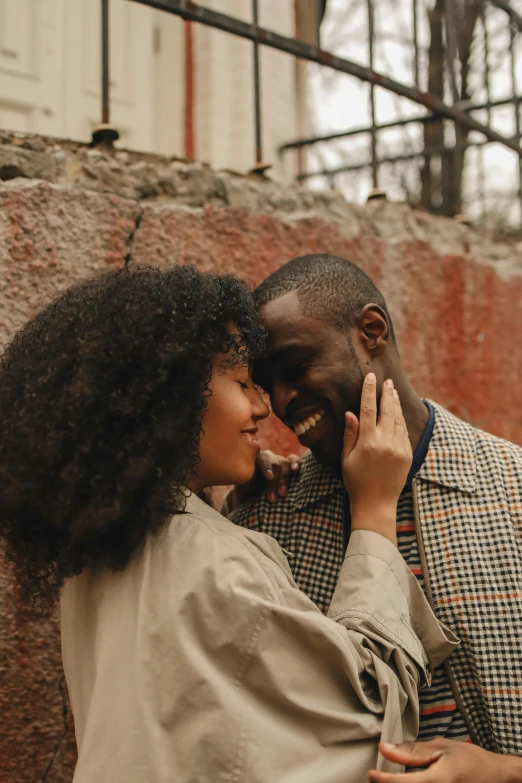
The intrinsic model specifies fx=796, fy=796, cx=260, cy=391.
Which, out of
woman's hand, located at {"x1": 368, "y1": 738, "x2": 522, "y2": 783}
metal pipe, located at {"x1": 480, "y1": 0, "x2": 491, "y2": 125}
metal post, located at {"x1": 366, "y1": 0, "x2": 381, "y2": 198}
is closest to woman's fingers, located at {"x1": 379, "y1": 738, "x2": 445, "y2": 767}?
woman's hand, located at {"x1": 368, "y1": 738, "x2": 522, "y2": 783}

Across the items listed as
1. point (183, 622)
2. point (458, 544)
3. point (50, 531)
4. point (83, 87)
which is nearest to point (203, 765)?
point (183, 622)

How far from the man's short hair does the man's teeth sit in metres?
0.23

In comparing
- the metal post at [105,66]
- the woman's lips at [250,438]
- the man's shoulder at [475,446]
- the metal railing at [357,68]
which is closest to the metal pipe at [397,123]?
the metal railing at [357,68]

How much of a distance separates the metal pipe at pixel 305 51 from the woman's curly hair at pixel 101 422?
136 cm

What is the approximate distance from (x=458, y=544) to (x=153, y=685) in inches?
33.8

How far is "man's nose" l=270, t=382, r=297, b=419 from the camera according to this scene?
2.00 m

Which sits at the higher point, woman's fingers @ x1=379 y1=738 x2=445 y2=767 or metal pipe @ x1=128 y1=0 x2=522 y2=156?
Answer: metal pipe @ x1=128 y1=0 x2=522 y2=156

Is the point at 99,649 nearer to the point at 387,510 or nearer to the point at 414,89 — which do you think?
the point at 387,510

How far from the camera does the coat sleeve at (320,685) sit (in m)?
1.39

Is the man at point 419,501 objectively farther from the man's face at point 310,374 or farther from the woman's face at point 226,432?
the woman's face at point 226,432

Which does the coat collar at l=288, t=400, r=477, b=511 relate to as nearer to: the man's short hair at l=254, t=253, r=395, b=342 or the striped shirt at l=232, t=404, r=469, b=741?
the striped shirt at l=232, t=404, r=469, b=741

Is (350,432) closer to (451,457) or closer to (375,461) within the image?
(375,461)

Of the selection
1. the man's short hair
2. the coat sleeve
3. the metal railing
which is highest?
the metal railing

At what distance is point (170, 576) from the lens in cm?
142
